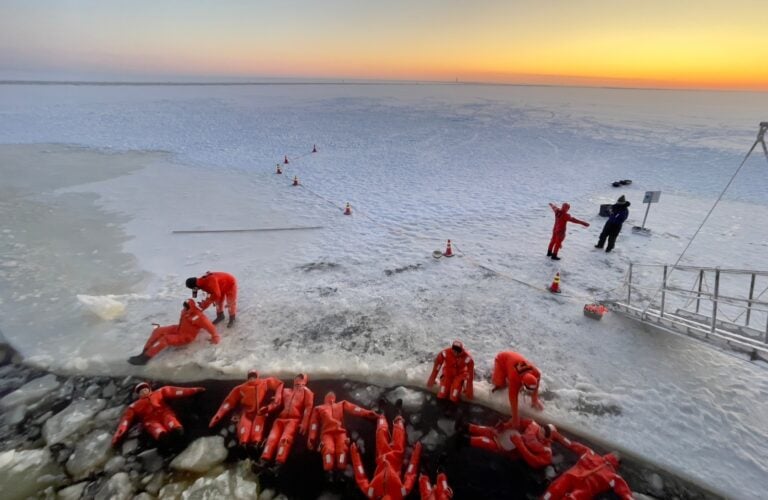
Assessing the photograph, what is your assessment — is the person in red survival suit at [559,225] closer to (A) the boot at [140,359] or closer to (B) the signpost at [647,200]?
(B) the signpost at [647,200]

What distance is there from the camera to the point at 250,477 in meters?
4.24

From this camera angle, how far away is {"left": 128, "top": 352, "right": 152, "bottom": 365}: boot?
5762 millimetres

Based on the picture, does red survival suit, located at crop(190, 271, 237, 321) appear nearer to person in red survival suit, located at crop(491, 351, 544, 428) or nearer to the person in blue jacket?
person in red survival suit, located at crop(491, 351, 544, 428)

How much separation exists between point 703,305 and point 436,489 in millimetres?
6997

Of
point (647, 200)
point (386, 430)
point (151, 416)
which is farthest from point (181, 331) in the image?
point (647, 200)

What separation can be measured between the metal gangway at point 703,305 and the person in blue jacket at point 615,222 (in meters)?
0.92

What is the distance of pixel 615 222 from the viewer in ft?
29.9

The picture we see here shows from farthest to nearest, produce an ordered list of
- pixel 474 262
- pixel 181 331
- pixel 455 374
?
pixel 474 262 < pixel 181 331 < pixel 455 374

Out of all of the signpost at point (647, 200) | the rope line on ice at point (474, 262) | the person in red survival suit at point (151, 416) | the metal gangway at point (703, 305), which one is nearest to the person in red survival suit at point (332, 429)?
the person in red survival suit at point (151, 416)

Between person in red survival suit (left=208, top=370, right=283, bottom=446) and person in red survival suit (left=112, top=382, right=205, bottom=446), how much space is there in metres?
0.48

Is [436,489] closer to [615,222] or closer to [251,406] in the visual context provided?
[251,406]

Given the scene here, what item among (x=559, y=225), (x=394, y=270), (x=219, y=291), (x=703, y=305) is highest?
(x=559, y=225)

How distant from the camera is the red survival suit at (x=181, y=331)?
5840mm

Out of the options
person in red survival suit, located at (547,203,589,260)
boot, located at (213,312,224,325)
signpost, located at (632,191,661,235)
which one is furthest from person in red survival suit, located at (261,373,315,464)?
signpost, located at (632,191,661,235)
